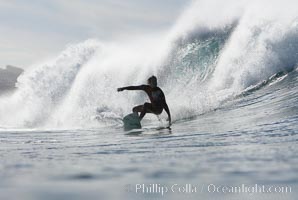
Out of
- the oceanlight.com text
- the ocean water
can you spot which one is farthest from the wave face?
Answer: the oceanlight.com text

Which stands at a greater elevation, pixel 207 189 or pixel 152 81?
pixel 152 81

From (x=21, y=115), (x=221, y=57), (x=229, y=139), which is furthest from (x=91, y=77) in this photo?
(x=229, y=139)

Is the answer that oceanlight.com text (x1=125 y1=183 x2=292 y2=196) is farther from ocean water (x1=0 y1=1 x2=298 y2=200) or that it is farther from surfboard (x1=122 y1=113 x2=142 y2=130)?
surfboard (x1=122 y1=113 x2=142 y2=130)

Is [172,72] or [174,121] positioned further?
[172,72]

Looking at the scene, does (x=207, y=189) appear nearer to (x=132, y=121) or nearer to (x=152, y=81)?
(x=132, y=121)

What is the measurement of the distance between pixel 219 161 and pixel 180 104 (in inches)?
411

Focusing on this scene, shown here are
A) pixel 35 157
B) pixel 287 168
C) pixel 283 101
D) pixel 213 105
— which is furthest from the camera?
pixel 213 105

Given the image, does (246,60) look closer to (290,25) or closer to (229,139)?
(290,25)

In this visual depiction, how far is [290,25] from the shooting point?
19.7 m

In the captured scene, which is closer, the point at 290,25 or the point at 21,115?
the point at 290,25

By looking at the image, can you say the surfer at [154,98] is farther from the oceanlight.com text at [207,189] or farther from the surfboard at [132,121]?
the oceanlight.com text at [207,189]

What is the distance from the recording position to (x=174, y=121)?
12.7 metres

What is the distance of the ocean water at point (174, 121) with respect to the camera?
3654mm

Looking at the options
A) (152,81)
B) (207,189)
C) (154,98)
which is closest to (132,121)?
(154,98)
